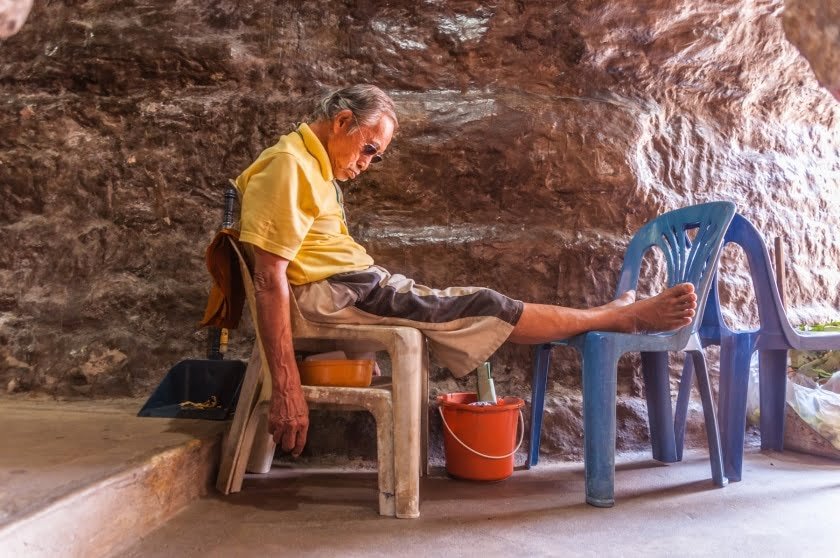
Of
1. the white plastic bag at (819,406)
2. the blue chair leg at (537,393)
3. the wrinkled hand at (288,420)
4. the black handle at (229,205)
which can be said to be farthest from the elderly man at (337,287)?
the white plastic bag at (819,406)

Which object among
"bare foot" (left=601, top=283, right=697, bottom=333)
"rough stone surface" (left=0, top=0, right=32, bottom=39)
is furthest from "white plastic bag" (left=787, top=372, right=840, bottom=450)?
"rough stone surface" (left=0, top=0, right=32, bottom=39)

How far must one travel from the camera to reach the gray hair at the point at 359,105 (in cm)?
202

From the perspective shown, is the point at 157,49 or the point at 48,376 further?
the point at 157,49

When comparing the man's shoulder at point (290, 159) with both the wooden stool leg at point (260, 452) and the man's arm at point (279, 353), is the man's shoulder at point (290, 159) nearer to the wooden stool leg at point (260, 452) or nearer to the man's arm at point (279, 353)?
the man's arm at point (279, 353)

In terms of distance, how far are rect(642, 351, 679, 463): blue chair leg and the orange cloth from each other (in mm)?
1635

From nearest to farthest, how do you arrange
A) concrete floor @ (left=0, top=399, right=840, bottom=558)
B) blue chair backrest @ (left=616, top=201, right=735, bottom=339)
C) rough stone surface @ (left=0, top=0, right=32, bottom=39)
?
rough stone surface @ (left=0, top=0, right=32, bottom=39)
concrete floor @ (left=0, top=399, right=840, bottom=558)
blue chair backrest @ (left=616, top=201, right=735, bottom=339)

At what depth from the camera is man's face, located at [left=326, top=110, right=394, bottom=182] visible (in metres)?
2.03

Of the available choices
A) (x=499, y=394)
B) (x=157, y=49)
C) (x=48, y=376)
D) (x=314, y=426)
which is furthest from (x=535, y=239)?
(x=48, y=376)

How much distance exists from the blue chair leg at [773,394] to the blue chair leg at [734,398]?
1.25 ft

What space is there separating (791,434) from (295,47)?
2.94 m

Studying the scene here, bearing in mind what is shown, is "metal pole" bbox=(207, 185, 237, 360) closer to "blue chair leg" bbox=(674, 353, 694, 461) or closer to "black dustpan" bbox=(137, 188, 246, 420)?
"black dustpan" bbox=(137, 188, 246, 420)

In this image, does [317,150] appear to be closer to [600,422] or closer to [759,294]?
[600,422]

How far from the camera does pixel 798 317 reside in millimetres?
3109

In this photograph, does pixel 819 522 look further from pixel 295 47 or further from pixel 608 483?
pixel 295 47
